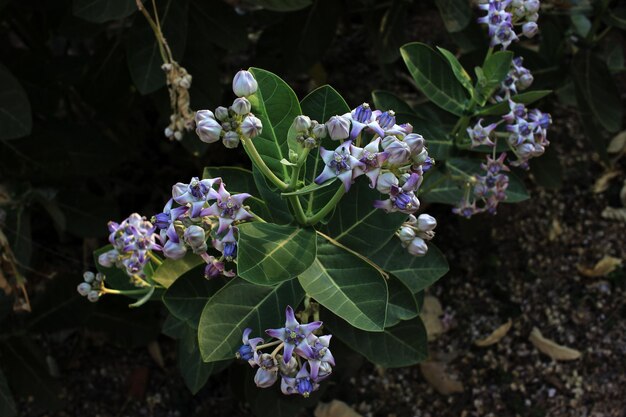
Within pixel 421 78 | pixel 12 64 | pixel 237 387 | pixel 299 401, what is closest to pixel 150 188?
pixel 12 64

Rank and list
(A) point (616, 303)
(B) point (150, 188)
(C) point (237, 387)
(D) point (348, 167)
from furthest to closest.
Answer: (B) point (150, 188) → (A) point (616, 303) → (C) point (237, 387) → (D) point (348, 167)

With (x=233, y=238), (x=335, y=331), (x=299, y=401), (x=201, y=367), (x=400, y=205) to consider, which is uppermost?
(x=400, y=205)


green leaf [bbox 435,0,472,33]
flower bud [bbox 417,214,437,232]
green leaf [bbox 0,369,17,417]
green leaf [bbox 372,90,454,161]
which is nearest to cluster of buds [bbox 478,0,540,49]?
green leaf [bbox 372,90,454,161]

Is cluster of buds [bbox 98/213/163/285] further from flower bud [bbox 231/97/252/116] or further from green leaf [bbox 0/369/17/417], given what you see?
green leaf [bbox 0/369/17/417]

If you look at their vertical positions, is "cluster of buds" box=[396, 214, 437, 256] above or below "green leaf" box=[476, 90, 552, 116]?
below

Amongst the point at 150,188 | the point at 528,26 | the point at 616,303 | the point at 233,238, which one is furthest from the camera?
the point at 150,188

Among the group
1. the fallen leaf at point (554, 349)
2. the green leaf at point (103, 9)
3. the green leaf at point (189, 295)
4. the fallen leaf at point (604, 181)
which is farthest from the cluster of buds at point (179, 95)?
the fallen leaf at point (604, 181)

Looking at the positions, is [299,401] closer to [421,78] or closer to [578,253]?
[421,78]
